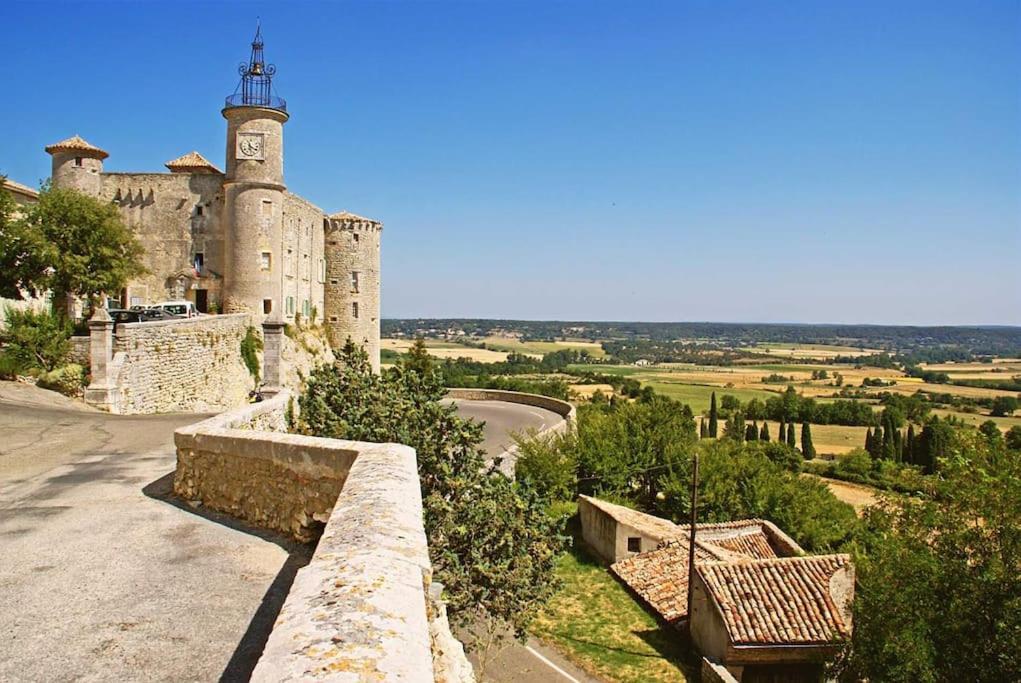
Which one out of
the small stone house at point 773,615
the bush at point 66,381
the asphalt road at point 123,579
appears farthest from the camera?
the bush at point 66,381

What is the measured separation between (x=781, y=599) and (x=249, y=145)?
27039 millimetres

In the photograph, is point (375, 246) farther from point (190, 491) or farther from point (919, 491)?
point (190, 491)

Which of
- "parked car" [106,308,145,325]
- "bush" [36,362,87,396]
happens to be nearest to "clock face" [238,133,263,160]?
"parked car" [106,308,145,325]

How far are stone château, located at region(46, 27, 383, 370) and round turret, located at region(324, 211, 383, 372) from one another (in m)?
4.89

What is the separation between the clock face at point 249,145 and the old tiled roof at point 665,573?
73.8 ft

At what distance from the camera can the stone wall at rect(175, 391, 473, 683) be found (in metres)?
3.23

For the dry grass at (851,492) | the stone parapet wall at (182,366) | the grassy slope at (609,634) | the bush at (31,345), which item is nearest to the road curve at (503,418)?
the grassy slope at (609,634)

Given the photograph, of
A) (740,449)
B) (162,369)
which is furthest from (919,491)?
(740,449)

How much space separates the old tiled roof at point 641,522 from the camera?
2842cm

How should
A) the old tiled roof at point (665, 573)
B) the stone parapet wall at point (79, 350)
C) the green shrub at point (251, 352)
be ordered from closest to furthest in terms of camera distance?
the stone parapet wall at point (79, 350) < the old tiled roof at point (665, 573) < the green shrub at point (251, 352)

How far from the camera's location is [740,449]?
145 feet

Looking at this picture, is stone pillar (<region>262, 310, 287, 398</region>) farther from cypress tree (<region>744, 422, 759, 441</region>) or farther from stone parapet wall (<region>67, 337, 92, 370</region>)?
cypress tree (<region>744, 422, 759, 441</region>)

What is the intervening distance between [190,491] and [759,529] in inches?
1011

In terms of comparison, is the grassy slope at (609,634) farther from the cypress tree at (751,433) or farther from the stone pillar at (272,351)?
the cypress tree at (751,433)
